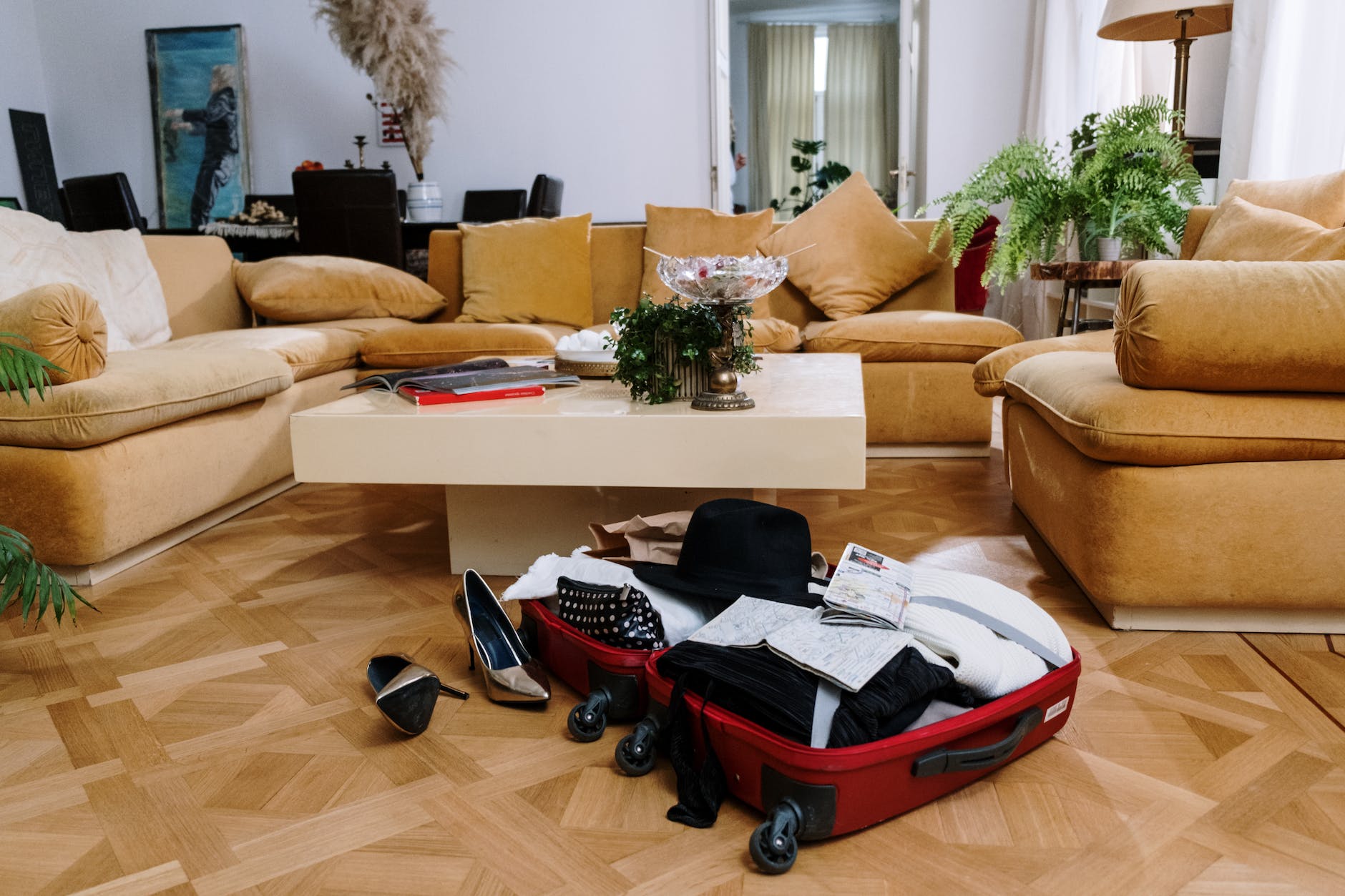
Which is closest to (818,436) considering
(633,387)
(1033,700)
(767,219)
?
(633,387)

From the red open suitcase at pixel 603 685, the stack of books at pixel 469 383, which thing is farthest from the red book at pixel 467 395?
the red open suitcase at pixel 603 685

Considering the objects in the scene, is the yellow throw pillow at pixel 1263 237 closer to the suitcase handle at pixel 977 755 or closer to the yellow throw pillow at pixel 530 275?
the suitcase handle at pixel 977 755

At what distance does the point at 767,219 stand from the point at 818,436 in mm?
2009

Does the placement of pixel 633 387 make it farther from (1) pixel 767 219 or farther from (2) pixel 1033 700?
(1) pixel 767 219

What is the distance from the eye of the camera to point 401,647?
167cm

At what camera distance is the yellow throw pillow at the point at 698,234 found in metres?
3.43

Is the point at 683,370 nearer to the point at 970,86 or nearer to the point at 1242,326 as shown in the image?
the point at 1242,326

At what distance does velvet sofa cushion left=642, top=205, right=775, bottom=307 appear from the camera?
3426mm

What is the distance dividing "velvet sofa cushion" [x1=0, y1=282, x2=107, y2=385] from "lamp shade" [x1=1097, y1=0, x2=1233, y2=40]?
127 inches

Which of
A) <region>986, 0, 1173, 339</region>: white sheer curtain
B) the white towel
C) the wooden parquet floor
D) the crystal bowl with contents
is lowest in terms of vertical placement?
the wooden parquet floor

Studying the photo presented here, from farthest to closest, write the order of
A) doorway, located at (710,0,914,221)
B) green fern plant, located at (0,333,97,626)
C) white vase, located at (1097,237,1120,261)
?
doorway, located at (710,0,914,221) → white vase, located at (1097,237,1120,261) → green fern plant, located at (0,333,97,626)

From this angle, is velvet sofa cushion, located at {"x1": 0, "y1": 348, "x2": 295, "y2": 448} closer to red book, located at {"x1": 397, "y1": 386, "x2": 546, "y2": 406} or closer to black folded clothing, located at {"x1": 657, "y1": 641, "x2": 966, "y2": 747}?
red book, located at {"x1": 397, "y1": 386, "x2": 546, "y2": 406}

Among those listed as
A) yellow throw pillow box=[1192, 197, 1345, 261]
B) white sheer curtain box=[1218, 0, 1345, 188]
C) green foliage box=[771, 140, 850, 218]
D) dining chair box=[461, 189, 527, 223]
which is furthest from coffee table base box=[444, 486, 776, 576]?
green foliage box=[771, 140, 850, 218]

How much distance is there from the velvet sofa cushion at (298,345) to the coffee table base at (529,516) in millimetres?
1009
